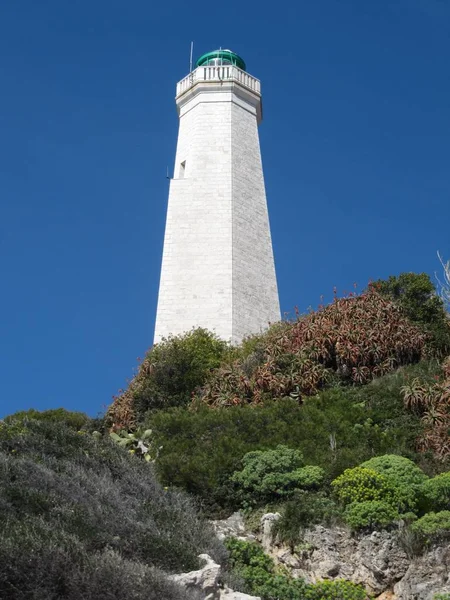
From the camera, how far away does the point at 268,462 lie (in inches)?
537

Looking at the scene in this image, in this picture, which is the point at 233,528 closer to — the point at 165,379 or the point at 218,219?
the point at 165,379

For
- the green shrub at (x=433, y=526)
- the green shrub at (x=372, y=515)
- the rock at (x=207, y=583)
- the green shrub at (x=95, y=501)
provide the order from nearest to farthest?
1. the rock at (x=207, y=583)
2. the green shrub at (x=95, y=501)
3. the green shrub at (x=433, y=526)
4. the green shrub at (x=372, y=515)

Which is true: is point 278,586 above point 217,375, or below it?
below

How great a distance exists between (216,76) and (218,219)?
6.09m

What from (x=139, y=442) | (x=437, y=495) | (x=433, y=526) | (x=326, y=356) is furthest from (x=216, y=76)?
(x=433, y=526)

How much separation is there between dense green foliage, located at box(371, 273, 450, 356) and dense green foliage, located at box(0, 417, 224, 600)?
934cm

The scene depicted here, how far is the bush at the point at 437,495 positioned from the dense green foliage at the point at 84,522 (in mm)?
3288

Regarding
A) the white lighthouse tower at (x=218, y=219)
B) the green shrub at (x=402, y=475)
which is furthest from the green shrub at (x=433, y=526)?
the white lighthouse tower at (x=218, y=219)

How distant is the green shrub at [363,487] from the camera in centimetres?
1205

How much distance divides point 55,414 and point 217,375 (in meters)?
Result: 4.03

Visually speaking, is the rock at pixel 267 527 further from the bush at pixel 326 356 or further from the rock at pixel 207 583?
the bush at pixel 326 356

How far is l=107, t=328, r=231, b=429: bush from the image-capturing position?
2094cm

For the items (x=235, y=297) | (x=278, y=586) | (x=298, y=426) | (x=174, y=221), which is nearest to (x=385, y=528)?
(x=278, y=586)

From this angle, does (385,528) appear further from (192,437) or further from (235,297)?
(235,297)
